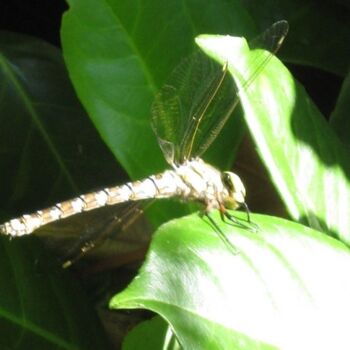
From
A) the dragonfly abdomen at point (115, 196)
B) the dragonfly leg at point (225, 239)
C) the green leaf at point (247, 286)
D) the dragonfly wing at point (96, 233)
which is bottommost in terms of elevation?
the dragonfly wing at point (96, 233)

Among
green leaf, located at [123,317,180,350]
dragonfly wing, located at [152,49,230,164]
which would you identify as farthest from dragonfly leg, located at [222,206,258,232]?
dragonfly wing, located at [152,49,230,164]

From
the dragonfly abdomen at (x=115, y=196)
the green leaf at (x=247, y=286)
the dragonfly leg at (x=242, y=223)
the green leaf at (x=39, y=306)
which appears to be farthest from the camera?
the dragonfly abdomen at (x=115, y=196)

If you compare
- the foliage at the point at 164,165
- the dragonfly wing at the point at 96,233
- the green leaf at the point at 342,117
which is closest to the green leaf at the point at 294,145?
the foliage at the point at 164,165

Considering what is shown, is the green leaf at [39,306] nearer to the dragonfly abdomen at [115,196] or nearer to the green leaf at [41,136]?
the dragonfly abdomen at [115,196]

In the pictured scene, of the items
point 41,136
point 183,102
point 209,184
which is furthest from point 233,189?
point 41,136

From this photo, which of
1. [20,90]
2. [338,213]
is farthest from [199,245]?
[20,90]

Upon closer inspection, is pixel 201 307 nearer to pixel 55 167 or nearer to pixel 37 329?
pixel 37 329

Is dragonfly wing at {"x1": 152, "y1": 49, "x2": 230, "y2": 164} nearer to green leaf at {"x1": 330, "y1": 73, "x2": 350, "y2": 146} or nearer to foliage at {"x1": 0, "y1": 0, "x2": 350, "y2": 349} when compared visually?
foliage at {"x1": 0, "y1": 0, "x2": 350, "y2": 349}

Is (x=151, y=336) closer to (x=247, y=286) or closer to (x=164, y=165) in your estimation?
(x=247, y=286)
